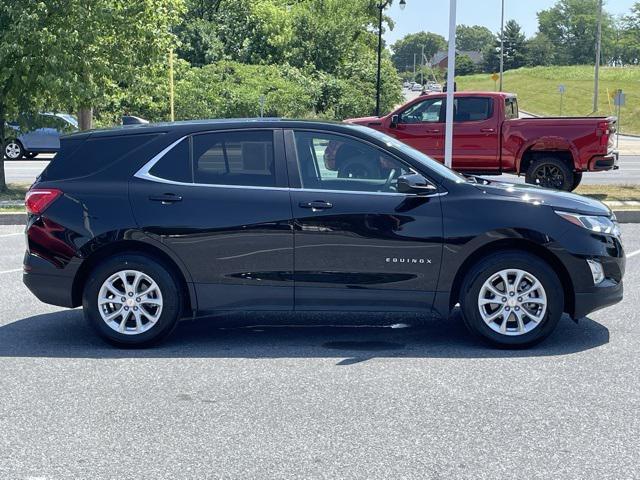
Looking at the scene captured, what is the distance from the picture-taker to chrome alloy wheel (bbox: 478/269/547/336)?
21.4ft

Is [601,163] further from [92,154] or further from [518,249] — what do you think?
[92,154]

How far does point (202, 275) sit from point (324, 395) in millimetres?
1576

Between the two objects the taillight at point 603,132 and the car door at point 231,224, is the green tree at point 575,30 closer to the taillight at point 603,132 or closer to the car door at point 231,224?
the taillight at point 603,132

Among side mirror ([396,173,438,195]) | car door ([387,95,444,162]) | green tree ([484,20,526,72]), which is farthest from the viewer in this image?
green tree ([484,20,526,72])

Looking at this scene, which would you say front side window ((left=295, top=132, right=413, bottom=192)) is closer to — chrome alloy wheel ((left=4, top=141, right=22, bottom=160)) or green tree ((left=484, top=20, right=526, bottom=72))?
chrome alloy wheel ((left=4, top=141, right=22, bottom=160))

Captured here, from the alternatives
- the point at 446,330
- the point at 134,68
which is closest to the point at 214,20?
the point at 134,68

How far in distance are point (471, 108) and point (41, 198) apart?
39.7 feet

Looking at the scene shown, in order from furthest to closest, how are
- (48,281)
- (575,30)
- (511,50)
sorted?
(575,30)
(511,50)
(48,281)

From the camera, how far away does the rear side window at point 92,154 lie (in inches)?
268

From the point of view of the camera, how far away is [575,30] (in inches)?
6038

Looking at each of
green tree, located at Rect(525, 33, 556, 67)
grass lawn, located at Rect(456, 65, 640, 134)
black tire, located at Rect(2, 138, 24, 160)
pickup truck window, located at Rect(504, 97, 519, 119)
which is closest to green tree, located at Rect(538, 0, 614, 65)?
green tree, located at Rect(525, 33, 556, 67)

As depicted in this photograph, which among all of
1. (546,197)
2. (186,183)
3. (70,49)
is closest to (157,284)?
(186,183)

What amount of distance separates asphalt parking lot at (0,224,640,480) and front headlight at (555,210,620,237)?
2.77 feet

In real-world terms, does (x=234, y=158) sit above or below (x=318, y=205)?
above
